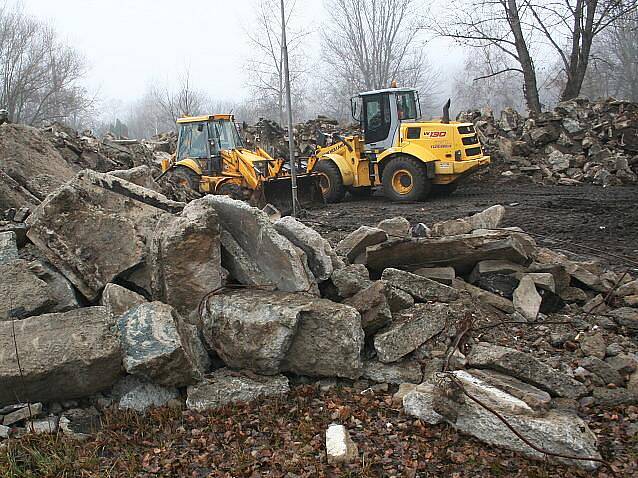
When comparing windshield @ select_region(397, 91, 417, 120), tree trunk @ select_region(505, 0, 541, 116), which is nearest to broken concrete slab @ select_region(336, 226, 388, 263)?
windshield @ select_region(397, 91, 417, 120)

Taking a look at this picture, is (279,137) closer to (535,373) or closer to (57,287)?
(57,287)

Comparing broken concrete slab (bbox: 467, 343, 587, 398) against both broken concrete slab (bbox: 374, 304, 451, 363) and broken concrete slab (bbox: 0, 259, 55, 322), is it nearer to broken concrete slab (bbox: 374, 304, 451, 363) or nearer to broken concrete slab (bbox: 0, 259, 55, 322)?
broken concrete slab (bbox: 374, 304, 451, 363)

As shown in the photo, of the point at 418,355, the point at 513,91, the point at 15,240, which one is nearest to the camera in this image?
the point at 418,355

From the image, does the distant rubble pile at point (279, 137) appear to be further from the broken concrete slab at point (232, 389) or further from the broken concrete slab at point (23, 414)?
the broken concrete slab at point (23, 414)

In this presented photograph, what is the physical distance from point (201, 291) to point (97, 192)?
1.44 metres

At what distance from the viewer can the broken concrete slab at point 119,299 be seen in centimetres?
438

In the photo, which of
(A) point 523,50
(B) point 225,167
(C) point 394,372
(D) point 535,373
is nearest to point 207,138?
(B) point 225,167

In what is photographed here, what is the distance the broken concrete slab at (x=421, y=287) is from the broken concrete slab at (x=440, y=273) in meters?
0.18

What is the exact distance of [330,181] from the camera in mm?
13898

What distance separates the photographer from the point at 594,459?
3.14 m

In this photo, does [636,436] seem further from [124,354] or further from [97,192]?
[97,192]

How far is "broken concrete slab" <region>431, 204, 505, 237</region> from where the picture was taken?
6.45 meters

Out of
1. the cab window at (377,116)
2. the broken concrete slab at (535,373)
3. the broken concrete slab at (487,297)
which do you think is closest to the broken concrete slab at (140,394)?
the broken concrete slab at (535,373)

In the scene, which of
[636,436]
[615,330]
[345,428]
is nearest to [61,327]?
[345,428]
